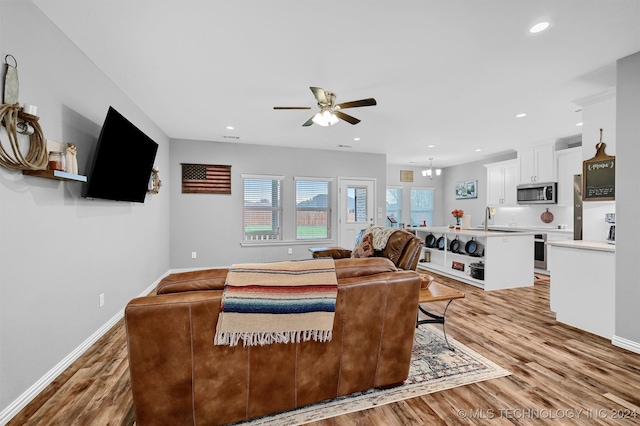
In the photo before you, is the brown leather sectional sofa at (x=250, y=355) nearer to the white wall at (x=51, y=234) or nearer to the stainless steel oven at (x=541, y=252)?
the white wall at (x=51, y=234)

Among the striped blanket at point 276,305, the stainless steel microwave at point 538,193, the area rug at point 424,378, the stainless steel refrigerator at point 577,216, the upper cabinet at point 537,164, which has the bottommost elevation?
the area rug at point 424,378

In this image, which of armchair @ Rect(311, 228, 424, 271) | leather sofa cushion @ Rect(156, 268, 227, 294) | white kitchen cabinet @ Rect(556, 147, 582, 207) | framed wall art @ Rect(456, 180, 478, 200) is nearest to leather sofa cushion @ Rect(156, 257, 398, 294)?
leather sofa cushion @ Rect(156, 268, 227, 294)

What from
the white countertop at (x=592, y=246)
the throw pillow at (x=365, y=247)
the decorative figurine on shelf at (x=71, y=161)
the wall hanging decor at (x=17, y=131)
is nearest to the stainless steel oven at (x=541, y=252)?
the white countertop at (x=592, y=246)

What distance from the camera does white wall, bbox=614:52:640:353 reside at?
2.51 metres

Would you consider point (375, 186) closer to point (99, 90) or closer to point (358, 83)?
point (358, 83)

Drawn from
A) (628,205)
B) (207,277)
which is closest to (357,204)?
(628,205)

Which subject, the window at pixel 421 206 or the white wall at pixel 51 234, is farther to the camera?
the window at pixel 421 206

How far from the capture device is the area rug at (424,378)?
5.61ft

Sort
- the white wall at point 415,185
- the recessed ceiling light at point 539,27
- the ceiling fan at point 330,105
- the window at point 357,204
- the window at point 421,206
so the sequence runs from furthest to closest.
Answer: the window at point 421,206 → the white wall at point 415,185 → the window at point 357,204 → the ceiling fan at point 330,105 → the recessed ceiling light at point 539,27

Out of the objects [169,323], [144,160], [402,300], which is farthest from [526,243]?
[144,160]

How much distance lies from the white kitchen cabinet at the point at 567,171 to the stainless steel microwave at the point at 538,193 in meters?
0.10

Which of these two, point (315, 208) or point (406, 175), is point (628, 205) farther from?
point (406, 175)

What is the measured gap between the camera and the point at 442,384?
2.01 metres

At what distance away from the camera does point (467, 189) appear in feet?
26.3
